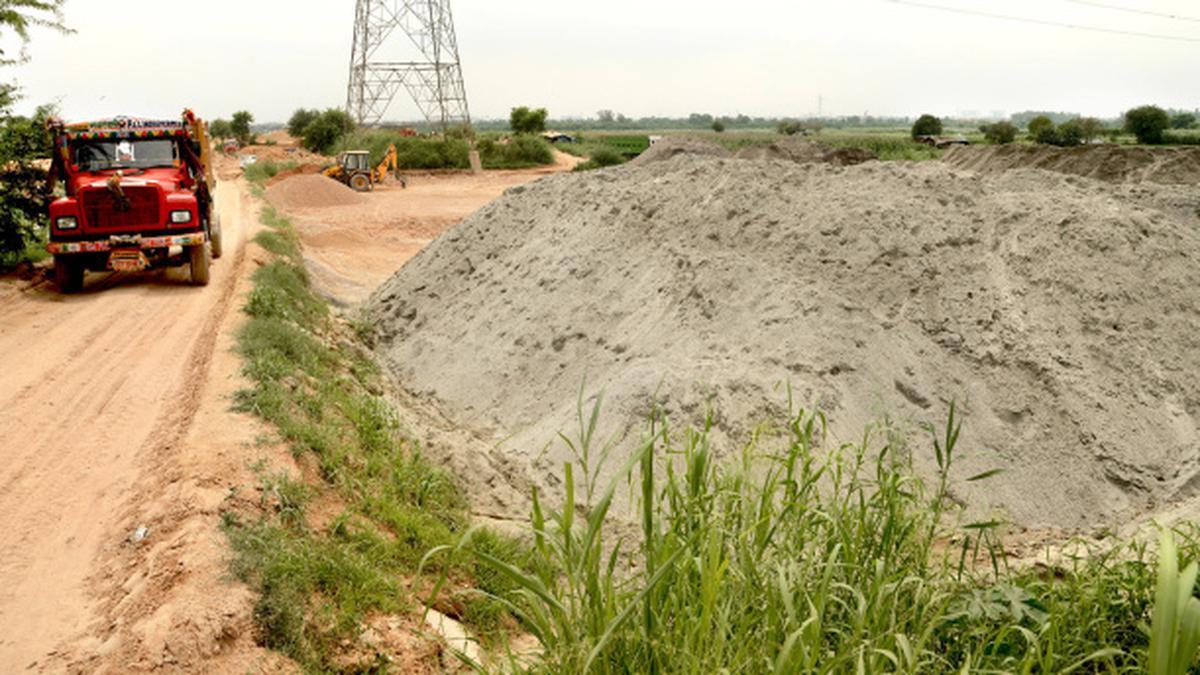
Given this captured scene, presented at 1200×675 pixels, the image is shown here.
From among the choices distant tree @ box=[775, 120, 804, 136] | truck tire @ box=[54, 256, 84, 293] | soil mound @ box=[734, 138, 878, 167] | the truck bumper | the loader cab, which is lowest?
truck tire @ box=[54, 256, 84, 293]

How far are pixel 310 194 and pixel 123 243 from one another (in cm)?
1746

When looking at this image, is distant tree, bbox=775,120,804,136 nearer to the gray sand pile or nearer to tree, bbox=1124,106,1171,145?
tree, bbox=1124,106,1171,145

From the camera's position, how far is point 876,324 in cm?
861

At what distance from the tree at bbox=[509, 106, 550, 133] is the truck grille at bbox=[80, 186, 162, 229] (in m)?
60.2

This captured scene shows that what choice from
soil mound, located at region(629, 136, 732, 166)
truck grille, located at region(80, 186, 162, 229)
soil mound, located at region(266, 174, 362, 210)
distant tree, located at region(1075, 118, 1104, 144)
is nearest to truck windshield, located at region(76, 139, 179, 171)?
truck grille, located at region(80, 186, 162, 229)

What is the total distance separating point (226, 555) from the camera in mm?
4770

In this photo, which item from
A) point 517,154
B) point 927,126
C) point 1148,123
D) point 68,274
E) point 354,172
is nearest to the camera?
point 68,274

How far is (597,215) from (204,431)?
671 centimetres

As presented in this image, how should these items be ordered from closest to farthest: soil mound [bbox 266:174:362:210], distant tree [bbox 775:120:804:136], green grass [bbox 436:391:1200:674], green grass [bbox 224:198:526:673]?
green grass [bbox 436:391:1200:674]
green grass [bbox 224:198:526:673]
soil mound [bbox 266:174:362:210]
distant tree [bbox 775:120:804:136]

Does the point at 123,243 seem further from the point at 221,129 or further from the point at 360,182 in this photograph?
the point at 221,129

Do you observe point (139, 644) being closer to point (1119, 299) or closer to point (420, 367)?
point (420, 367)

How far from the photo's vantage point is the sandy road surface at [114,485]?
426 centimetres

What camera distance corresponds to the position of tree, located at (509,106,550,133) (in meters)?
70.5

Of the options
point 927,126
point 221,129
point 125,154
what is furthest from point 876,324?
point 221,129
